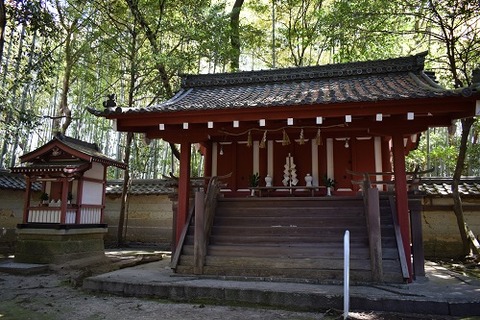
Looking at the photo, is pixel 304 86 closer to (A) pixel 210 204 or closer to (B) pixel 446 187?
(A) pixel 210 204

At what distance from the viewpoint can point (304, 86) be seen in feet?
32.0

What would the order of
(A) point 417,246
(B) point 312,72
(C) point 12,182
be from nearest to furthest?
(A) point 417,246 < (B) point 312,72 < (C) point 12,182

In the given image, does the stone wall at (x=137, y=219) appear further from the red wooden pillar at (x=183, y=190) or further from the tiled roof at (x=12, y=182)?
the red wooden pillar at (x=183, y=190)

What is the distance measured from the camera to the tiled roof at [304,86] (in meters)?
7.20

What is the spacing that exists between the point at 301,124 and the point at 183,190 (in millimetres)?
→ 3027

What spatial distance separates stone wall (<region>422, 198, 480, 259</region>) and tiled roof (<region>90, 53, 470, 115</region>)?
506cm

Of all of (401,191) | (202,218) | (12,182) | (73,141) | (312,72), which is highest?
(312,72)

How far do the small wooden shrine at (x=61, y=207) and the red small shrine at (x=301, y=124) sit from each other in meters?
3.92

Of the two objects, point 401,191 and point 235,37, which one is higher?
point 235,37

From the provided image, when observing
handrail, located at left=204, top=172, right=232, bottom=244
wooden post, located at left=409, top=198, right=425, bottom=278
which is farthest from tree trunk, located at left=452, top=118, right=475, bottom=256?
handrail, located at left=204, top=172, right=232, bottom=244

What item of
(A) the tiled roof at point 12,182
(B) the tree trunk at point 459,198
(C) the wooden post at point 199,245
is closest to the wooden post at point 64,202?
(A) the tiled roof at point 12,182

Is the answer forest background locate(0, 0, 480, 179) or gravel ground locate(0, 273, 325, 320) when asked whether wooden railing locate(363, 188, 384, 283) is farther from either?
forest background locate(0, 0, 480, 179)

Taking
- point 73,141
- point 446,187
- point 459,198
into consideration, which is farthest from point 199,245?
point 446,187

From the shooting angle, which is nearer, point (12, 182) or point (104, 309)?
point (104, 309)
